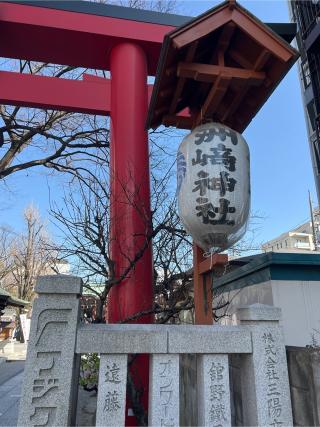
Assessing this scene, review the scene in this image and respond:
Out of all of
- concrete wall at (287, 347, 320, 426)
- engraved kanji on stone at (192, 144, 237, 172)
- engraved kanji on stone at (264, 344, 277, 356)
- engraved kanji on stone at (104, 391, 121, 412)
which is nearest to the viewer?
concrete wall at (287, 347, 320, 426)

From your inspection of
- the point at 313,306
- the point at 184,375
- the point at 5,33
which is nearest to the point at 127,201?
the point at 184,375

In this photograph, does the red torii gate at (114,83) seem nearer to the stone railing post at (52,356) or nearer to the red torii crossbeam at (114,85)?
the red torii crossbeam at (114,85)

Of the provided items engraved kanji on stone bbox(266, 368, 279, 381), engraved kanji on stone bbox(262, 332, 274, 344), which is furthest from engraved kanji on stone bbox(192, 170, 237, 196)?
engraved kanji on stone bbox(266, 368, 279, 381)

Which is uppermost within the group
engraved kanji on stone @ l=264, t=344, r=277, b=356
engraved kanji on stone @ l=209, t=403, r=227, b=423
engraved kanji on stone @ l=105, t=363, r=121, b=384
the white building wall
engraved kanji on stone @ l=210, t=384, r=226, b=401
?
the white building wall

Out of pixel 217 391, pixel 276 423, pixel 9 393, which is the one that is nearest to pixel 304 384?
pixel 276 423

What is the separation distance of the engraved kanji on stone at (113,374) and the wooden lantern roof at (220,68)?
274cm

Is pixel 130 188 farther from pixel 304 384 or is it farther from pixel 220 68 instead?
pixel 304 384

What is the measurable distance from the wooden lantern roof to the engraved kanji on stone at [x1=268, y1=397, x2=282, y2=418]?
287 cm

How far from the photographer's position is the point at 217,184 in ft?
11.2

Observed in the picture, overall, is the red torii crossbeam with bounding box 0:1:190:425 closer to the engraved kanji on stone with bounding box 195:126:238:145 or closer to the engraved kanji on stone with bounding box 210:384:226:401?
the engraved kanji on stone with bounding box 195:126:238:145

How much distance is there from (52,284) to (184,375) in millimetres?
2563

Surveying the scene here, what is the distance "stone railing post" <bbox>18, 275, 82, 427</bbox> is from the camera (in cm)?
271

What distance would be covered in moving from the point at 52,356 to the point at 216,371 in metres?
1.33

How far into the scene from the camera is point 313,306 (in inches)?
214
